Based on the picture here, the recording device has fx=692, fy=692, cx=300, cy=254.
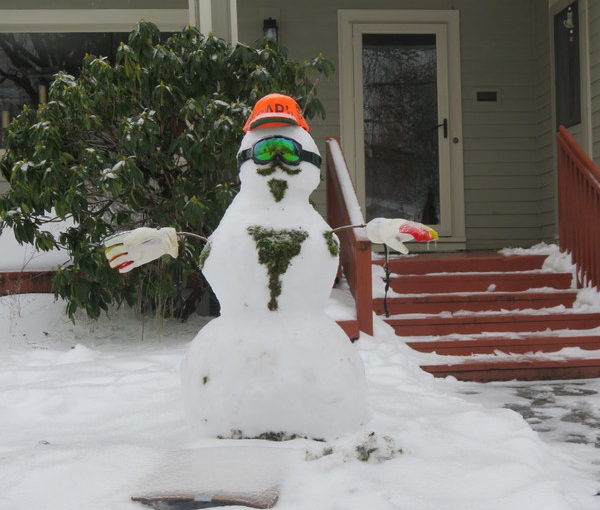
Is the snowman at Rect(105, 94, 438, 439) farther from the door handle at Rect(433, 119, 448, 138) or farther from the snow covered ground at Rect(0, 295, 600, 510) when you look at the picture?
the door handle at Rect(433, 119, 448, 138)

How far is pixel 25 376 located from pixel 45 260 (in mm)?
1938

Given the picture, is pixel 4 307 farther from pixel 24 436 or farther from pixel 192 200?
pixel 24 436

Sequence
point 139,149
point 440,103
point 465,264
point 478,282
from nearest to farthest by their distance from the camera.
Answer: point 139,149 < point 478,282 < point 465,264 < point 440,103

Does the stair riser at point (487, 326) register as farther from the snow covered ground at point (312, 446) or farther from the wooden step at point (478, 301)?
the snow covered ground at point (312, 446)

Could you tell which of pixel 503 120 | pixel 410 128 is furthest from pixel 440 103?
pixel 503 120

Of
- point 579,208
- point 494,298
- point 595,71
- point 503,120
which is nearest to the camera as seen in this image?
point 494,298

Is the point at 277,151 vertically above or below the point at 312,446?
above

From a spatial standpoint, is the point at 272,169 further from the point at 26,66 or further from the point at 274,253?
the point at 26,66

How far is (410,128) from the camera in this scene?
8.36 m

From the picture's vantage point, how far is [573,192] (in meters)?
6.25

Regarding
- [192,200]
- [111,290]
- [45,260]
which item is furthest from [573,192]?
[45,260]

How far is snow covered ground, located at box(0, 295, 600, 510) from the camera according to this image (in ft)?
7.29

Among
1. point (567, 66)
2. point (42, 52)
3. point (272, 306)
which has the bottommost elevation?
point (272, 306)

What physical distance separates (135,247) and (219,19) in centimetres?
368
